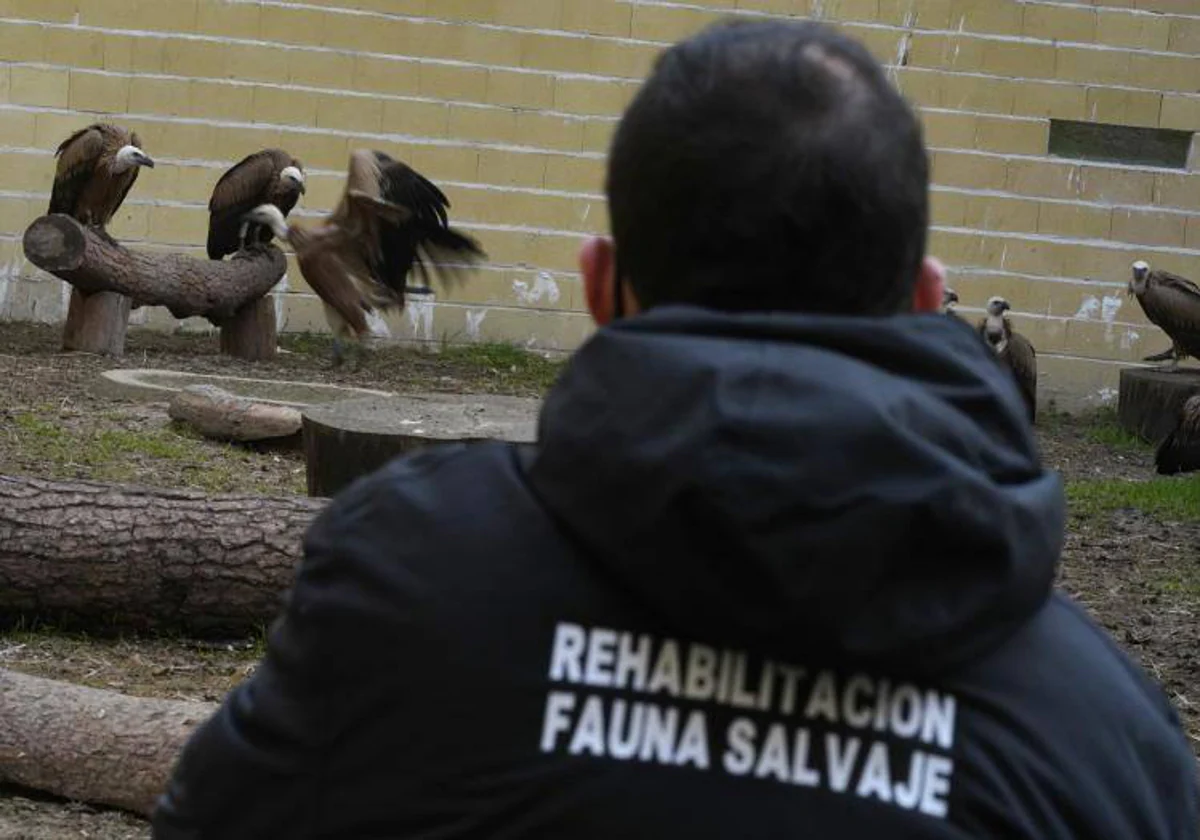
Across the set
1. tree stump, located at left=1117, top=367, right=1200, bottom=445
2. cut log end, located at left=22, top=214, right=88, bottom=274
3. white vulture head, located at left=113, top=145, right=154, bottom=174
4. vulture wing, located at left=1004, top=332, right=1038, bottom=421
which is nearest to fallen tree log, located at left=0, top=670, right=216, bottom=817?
cut log end, located at left=22, top=214, right=88, bottom=274

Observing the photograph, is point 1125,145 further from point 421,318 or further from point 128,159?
point 128,159

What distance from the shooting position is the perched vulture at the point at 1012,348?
11445 millimetres

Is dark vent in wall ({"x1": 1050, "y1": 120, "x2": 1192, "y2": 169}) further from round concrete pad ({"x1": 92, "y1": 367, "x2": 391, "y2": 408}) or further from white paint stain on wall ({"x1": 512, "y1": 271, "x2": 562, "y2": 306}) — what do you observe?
round concrete pad ({"x1": 92, "y1": 367, "x2": 391, "y2": 408})

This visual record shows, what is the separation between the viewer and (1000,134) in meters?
12.6

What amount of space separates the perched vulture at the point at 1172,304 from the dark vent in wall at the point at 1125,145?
0.82 metres

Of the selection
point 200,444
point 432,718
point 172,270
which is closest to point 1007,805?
point 432,718

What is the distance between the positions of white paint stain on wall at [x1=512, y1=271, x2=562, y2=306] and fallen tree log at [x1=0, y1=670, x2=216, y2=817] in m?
8.73

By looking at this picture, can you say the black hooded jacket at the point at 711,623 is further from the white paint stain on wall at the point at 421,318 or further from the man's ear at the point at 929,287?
the white paint stain on wall at the point at 421,318

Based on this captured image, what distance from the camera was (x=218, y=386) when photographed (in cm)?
971

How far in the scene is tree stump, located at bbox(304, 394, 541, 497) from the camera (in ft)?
20.3

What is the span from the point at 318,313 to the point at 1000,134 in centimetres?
465

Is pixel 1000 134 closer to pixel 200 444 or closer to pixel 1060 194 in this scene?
pixel 1060 194

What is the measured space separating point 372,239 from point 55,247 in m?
1.85

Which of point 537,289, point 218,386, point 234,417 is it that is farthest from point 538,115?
point 234,417
